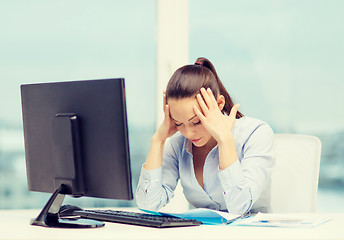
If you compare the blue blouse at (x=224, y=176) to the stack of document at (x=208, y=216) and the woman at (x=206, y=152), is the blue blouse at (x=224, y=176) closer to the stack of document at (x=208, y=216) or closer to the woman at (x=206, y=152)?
the woman at (x=206, y=152)

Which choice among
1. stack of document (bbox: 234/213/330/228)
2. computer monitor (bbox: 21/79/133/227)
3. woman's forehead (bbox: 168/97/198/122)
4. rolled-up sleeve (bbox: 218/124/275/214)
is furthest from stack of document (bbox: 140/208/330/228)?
woman's forehead (bbox: 168/97/198/122)

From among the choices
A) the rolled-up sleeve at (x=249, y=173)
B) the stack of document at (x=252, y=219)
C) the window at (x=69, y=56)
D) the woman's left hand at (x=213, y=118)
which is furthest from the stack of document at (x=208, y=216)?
the window at (x=69, y=56)

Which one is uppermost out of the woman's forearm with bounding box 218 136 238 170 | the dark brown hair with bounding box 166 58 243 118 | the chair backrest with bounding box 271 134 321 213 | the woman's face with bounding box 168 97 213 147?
the dark brown hair with bounding box 166 58 243 118

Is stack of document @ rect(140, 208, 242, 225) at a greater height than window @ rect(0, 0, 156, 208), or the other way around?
window @ rect(0, 0, 156, 208)

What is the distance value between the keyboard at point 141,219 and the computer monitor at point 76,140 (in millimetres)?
78

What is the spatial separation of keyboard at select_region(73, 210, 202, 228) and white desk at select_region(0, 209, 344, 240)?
0.07 feet

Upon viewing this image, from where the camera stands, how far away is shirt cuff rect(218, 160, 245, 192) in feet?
5.59

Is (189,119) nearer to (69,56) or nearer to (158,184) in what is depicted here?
(158,184)

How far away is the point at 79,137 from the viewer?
146 cm

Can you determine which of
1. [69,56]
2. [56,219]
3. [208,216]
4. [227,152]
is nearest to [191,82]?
[227,152]

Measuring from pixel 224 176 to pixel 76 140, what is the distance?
0.54 metres

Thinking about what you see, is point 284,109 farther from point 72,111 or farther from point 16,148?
point 72,111

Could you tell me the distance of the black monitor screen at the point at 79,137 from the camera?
138 centimetres

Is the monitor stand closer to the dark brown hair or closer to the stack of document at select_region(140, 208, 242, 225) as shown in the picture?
the stack of document at select_region(140, 208, 242, 225)
